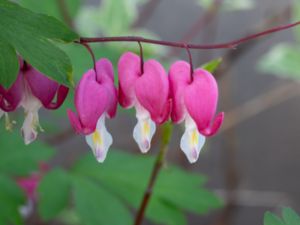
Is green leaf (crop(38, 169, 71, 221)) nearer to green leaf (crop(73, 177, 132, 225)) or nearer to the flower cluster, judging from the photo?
green leaf (crop(73, 177, 132, 225))

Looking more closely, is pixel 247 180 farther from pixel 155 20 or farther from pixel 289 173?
pixel 155 20

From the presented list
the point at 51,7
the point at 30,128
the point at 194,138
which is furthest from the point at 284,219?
the point at 51,7

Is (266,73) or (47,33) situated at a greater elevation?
(266,73)

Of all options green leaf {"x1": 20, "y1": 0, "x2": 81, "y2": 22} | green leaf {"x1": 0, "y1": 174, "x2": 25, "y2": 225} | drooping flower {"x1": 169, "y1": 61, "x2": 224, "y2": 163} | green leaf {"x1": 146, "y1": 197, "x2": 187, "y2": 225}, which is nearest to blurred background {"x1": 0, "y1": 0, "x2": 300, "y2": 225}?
green leaf {"x1": 20, "y1": 0, "x2": 81, "y2": 22}

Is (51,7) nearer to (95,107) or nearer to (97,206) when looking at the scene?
(97,206)

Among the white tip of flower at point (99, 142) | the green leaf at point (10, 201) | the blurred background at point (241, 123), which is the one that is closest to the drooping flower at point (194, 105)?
the white tip of flower at point (99, 142)

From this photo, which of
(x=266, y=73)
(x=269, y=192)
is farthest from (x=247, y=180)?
(x=266, y=73)
